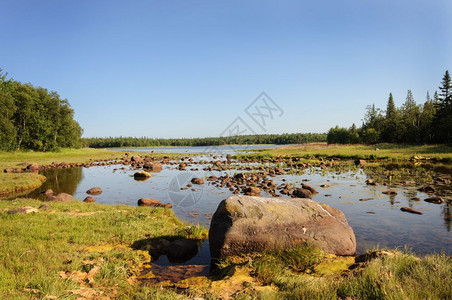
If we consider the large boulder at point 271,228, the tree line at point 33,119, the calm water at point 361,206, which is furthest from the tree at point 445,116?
the tree line at point 33,119

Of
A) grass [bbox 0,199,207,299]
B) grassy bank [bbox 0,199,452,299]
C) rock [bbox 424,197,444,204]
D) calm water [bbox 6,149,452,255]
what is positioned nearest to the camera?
grassy bank [bbox 0,199,452,299]

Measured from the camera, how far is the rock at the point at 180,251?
948 centimetres

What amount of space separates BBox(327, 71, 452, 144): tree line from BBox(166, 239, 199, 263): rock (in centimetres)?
7595

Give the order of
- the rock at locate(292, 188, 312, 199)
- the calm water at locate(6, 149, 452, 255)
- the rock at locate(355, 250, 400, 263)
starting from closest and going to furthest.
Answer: the rock at locate(355, 250, 400, 263) < the calm water at locate(6, 149, 452, 255) < the rock at locate(292, 188, 312, 199)

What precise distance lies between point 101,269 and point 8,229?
216 inches

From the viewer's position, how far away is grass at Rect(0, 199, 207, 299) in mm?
6000

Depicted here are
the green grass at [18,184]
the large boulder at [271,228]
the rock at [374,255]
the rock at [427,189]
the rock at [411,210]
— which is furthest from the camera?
the green grass at [18,184]

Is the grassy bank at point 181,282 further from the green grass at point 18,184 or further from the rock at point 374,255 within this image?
the green grass at point 18,184

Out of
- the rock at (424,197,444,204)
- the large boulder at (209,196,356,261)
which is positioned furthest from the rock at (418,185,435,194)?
the large boulder at (209,196,356,261)

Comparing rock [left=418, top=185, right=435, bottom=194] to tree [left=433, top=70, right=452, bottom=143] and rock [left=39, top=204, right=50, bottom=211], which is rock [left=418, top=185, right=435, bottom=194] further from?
tree [left=433, top=70, right=452, bottom=143]

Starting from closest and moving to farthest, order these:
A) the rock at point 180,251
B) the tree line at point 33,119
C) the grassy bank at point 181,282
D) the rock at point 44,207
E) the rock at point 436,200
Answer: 1. the grassy bank at point 181,282
2. the rock at point 180,251
3. the rock at point 44,207
4. the rock at point 436,200
5. the tree line at point 33,119

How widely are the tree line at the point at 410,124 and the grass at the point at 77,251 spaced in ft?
253

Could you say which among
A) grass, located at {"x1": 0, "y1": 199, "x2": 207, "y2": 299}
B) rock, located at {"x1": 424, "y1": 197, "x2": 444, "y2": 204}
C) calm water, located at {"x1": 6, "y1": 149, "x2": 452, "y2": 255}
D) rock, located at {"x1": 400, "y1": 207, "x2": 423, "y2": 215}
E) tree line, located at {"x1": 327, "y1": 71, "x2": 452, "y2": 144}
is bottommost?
calm water, located at {"x1": 6, "y1": 149, "x2": 452, "y2": 255}

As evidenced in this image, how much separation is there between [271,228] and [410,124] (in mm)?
101228
